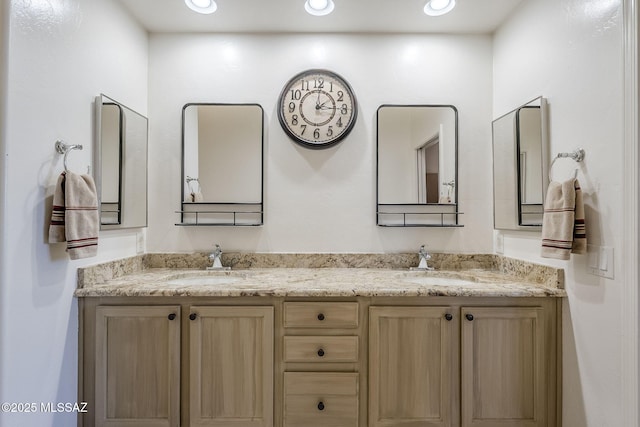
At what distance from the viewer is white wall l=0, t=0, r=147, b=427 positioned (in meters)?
1.25

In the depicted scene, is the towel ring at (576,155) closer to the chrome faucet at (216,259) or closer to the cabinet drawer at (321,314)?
the cabinet drawer at (321,314)

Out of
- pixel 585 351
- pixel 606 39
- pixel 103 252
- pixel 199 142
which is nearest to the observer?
pixel 606 39

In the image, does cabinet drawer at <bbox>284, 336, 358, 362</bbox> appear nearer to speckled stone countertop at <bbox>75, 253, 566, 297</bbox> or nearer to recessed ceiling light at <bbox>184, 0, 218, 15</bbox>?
speckled stone countertop at <bbox>75, 253, 566, 297</bbox>

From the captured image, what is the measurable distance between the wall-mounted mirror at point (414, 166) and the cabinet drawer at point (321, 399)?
98 centimetres

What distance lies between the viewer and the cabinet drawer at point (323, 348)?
5.17ft

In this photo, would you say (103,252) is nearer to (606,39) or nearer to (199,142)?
(199,142)

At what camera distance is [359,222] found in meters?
2.18

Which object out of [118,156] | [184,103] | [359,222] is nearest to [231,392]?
[359,222]

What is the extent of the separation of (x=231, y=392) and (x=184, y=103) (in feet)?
5.70

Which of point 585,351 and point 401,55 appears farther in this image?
point 401,55

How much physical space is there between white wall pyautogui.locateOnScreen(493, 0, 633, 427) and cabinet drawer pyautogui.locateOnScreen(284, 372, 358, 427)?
3.29 feet

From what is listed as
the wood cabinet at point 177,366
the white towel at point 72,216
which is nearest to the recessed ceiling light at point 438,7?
the wood cabinet at point 177,366

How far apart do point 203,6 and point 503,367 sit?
8.20 ft

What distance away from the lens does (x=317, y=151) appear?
85.6 inches
